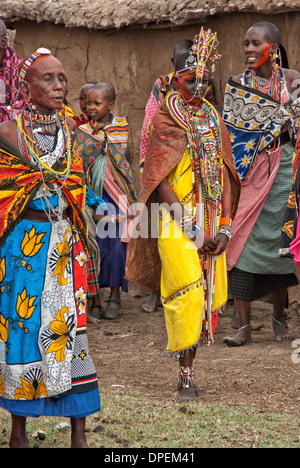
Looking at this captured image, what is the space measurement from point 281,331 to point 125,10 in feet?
13.0

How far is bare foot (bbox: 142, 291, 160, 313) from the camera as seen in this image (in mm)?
8617

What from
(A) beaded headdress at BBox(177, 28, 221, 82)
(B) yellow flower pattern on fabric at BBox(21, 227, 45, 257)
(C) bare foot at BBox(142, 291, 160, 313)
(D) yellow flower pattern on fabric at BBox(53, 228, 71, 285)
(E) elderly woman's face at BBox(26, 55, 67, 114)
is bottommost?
(C) bare foot at BBox(142, 291, 160, 313)

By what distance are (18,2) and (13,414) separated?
7026 millimetres

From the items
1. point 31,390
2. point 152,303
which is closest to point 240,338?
point 152,303

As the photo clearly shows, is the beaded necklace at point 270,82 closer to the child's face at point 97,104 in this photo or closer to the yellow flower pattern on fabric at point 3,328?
the child's face at point 97,104

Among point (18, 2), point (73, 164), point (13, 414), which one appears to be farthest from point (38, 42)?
point (13, 414)

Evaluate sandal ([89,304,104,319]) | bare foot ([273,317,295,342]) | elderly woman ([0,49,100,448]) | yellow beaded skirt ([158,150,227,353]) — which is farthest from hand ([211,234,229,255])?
sandal ([89,304,104,319])

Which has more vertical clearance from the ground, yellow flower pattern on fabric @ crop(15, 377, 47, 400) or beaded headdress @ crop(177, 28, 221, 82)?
beaded headdress @ crop(177, 28, 221, 82)

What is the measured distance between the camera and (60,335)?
4.26 meters

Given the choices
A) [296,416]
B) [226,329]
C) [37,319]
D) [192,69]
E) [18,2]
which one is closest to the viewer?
[37,319]

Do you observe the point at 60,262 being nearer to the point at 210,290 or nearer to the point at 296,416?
the point at 210,290

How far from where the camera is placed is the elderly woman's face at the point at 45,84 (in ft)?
14.3

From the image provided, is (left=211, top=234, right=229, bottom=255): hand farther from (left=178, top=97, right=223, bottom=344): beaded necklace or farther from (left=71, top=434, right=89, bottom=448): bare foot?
(left=71, top=434, right=89, bottom=448): bare foot

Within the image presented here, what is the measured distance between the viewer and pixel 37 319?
166 inches
